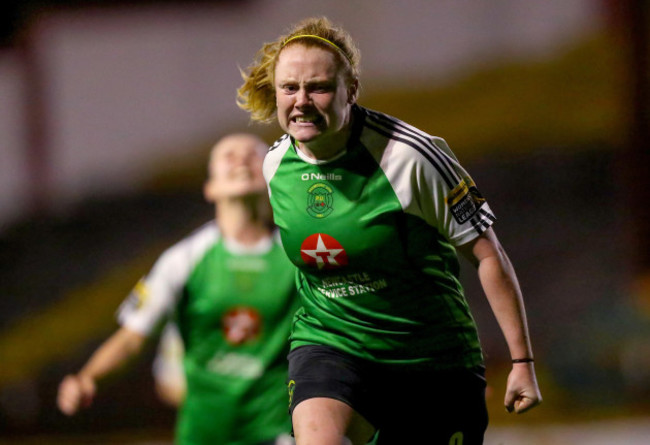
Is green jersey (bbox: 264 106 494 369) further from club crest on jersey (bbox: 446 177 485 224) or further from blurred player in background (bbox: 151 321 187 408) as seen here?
blurred player in background (bbox: 151 321 187 408)

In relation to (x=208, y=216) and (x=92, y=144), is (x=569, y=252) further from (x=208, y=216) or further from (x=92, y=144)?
(x=92, y=144)

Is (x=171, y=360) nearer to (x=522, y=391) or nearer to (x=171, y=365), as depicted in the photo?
(x=171, y=365)

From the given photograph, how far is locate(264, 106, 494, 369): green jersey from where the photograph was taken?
2543 millimetres

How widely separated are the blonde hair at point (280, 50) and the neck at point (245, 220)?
1.23m

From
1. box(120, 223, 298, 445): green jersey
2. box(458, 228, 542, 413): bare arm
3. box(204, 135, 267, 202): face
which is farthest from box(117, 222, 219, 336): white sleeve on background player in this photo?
box(458, 228, 542, 413): bare arm

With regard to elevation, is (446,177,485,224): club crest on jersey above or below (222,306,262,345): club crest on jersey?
above

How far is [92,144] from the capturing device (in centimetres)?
870

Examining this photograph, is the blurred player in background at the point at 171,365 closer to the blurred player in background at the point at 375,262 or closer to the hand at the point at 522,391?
the blurred player in background at the point at 375,262

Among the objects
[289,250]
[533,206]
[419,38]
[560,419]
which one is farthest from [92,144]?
[289,250]

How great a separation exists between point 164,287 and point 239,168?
55 cm

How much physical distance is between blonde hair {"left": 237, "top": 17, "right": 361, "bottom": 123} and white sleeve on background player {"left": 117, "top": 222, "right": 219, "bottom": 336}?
1299 mm

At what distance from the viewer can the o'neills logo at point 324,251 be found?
8.44 feet

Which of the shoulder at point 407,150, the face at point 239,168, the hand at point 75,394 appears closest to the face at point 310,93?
the shoulder at point 407,150

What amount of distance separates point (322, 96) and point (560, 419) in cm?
564
